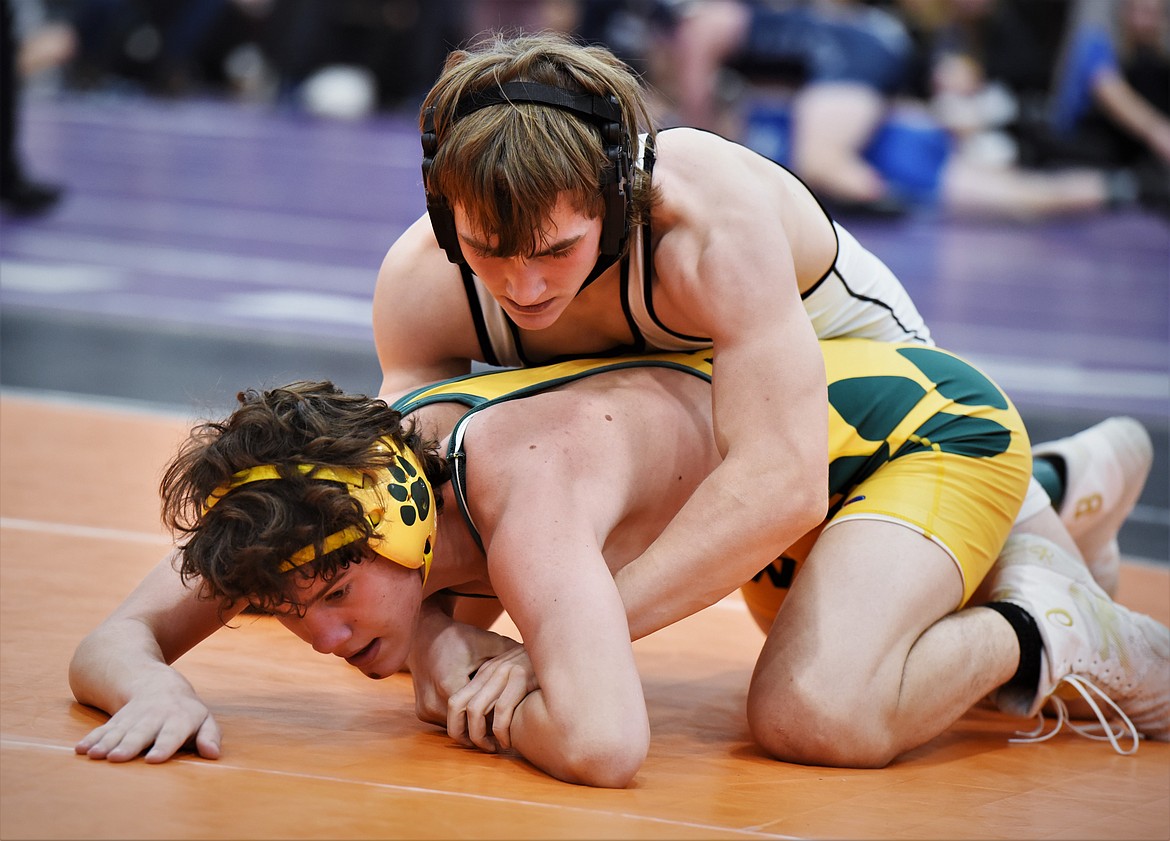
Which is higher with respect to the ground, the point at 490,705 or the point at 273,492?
the point at 273,492

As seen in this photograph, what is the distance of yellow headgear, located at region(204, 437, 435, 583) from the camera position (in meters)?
2.19

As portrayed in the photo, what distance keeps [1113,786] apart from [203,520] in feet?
4.96

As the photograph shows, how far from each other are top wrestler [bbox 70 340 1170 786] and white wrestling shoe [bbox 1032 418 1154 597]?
0.39 meters

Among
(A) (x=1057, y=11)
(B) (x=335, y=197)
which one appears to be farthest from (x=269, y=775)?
(A) (x=1057, y=11)

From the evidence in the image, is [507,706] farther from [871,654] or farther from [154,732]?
[871,654]

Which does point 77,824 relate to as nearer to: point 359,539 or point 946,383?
point 359,539

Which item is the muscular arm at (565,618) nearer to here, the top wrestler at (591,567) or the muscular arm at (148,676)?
the top wrestler at (591,567)

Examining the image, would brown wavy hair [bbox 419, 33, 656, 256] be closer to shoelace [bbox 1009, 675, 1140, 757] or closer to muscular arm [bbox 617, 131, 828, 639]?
muscular arm [bbox 617, 131, 828, 639]

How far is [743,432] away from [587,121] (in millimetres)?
557

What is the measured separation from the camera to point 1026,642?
2617mm

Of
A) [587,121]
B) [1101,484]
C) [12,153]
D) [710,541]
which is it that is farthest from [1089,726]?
[12,153]

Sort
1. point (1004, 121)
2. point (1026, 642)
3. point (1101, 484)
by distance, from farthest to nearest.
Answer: point (1004, 121) < point (1101, 484) < point (1026, 642)

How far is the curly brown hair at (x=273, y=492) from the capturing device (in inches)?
84.6

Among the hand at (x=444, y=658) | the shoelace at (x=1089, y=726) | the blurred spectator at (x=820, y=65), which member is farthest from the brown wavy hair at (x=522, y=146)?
the blurred spectator at (x=820, y=65)
